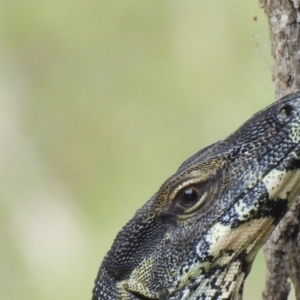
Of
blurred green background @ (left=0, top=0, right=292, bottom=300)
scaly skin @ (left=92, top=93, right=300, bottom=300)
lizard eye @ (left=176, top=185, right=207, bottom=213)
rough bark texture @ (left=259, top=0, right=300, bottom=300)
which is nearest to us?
scaly skin @ (left=92, top=93, right=300, bottom=300)

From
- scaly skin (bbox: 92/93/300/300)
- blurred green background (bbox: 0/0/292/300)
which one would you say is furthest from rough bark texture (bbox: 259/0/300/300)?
blurred green background (bbox: 0/0/292/300)

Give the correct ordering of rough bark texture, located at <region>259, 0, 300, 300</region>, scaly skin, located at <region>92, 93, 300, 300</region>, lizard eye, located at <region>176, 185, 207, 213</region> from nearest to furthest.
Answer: scaly skin, located at <region>92, 93, 300, 300</region>
lizard eye, located at <region>176, 185, 207, 213</region>
rough bark texture, located at <region>259, 0, 300, 300</region>

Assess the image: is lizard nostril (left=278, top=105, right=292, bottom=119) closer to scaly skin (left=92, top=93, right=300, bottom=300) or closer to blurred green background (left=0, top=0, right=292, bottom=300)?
scaly skin (left=92, top=93, right=300, bottom=300)

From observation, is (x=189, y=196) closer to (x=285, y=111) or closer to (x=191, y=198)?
(x=191, y=198)

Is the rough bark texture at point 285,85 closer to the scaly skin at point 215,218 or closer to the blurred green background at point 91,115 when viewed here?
the scaly skin at point 215,218

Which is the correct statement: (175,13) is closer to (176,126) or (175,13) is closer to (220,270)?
(176,126)

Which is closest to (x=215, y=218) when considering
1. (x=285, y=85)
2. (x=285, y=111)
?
(x=285, y=111)

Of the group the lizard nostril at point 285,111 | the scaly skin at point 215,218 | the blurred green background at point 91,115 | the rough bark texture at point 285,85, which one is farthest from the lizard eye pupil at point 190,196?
the blurred green background at point 91,115
